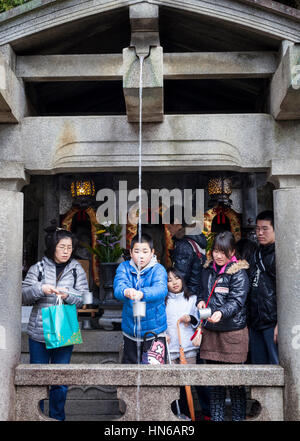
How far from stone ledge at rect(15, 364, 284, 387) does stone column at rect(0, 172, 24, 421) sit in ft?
1.17

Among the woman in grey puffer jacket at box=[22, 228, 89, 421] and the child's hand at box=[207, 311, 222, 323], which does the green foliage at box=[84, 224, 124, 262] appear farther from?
the child's hand at box=[207, 311, 222, 323]

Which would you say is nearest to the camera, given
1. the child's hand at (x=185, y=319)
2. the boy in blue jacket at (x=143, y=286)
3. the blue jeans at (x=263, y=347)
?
the boy in blue jacket at (x=143, y=286)

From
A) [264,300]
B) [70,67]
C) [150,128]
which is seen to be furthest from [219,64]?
[264,300]

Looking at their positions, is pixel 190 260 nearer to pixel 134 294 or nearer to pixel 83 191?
pixel 134 294

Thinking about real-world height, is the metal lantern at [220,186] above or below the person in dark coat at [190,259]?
above

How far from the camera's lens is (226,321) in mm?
4383

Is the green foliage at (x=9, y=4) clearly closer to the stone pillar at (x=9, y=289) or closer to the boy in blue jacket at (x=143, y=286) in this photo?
the stone pillar at (x=9, y=289)

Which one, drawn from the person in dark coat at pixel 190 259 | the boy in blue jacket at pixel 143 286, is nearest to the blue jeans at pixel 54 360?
the boy in blue jacket at pixel 143 286

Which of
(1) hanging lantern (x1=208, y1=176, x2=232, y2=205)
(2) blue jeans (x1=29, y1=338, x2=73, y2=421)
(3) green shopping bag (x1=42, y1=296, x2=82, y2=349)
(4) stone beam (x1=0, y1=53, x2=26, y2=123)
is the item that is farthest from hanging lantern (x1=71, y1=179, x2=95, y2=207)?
(2) blue jeans (x1=29, y1=338, x2=73, y2=421)

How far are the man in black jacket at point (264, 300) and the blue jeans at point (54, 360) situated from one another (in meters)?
1.90

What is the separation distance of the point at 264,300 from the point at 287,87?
2.05 metres

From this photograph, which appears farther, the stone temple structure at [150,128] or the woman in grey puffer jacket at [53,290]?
the woman in grey puffer jacket at [53,290]

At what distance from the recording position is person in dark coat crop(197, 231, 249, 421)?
14.1ft

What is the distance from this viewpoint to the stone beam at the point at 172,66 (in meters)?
4.25
